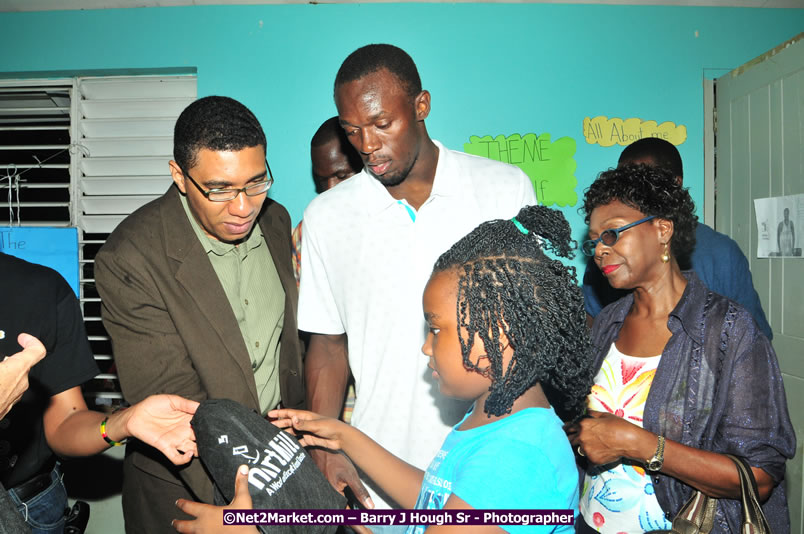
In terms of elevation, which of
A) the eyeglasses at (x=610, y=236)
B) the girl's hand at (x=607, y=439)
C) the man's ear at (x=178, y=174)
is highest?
the man's ear at (x=178, y=174)

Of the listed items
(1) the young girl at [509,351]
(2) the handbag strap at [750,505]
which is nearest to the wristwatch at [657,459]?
(2) the handbag strap at [750,505]

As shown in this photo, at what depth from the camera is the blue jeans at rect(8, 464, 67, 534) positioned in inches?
66.3

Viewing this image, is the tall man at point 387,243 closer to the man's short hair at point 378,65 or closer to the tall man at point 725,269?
the man's short hair at point 378,65

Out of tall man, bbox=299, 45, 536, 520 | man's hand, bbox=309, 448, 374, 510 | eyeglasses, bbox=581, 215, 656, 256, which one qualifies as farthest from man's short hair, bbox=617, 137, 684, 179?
man's hand, bbox=309, 448, 374, 510

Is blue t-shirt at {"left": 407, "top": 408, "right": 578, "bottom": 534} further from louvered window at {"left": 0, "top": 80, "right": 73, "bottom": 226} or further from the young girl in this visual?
louvered window at {"left": 0, "top": 80, "right": 73, "bottom": 226}

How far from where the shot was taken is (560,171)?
366 centimetres

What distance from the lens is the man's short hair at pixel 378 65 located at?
6.26 ft

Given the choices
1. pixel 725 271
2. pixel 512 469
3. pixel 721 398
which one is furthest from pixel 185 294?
pixel 725 271

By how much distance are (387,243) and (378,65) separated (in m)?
0.67

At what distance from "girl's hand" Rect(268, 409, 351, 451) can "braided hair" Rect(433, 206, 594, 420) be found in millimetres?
533

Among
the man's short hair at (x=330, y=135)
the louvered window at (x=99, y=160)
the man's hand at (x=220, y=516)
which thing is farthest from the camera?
the louvered window at (x=99, y=160)

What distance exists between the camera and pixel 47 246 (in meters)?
3.75

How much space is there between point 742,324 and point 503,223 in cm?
97

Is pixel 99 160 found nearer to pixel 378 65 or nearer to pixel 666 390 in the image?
pixel 378 65
